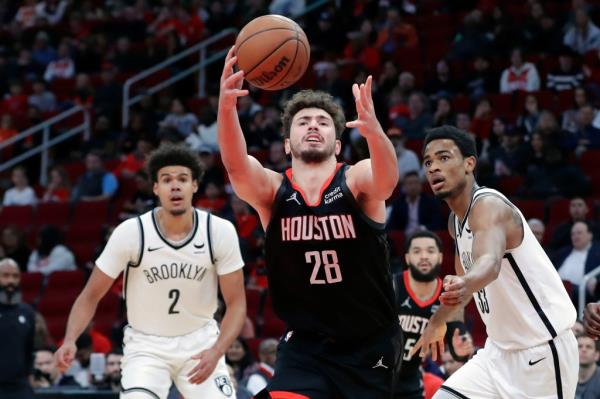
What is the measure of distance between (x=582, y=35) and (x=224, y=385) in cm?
1002

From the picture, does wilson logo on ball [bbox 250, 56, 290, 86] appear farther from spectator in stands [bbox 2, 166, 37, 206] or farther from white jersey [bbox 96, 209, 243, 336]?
spectator in stands [bbox 2, 166, 37, 206]

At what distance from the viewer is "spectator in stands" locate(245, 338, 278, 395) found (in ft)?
33.8

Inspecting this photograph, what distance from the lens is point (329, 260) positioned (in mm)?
5781

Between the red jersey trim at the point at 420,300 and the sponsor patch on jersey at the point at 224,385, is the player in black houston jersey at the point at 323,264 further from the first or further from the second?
the red jersey trim at the point at 420,300

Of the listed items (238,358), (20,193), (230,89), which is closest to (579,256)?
(238,358)

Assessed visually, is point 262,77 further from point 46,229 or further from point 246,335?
point 46,229

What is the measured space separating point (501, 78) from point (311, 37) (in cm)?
403

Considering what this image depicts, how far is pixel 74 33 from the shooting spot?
21.4 meters

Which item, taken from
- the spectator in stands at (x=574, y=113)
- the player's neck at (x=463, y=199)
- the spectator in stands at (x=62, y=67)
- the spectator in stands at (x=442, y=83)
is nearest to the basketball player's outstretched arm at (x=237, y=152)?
the player's neck at (x=463, y=199)

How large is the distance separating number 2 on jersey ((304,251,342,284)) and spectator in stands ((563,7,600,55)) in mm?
10476

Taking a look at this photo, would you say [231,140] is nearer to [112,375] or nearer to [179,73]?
[112,375]

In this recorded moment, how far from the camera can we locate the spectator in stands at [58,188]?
16.9m

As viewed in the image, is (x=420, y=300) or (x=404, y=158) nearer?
(x=420, y=300)

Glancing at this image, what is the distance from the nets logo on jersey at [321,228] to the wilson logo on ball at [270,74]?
0.96m
